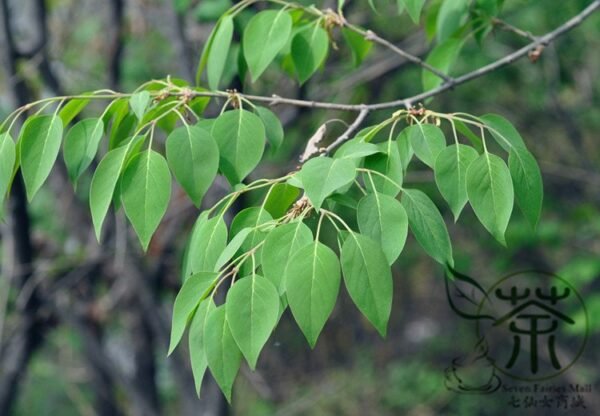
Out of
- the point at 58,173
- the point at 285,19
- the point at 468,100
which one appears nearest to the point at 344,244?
the point at 285,19

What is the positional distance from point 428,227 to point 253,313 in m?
0.31

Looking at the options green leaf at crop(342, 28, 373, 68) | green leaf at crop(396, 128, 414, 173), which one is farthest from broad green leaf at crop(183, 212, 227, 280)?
green leaf at crop(342, 28, 373, 68)

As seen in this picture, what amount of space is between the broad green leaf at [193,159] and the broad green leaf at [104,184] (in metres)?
0.08

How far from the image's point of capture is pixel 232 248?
147cm

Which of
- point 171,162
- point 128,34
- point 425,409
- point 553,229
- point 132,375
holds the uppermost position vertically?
point 128,34

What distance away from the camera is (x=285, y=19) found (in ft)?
6.90

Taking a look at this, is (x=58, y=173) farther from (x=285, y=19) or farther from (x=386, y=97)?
(x=285, y=19)

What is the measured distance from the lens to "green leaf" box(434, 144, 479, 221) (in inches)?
61.3

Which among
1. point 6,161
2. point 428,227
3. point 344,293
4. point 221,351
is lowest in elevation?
point 344,293

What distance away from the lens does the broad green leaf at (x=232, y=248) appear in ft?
4.80

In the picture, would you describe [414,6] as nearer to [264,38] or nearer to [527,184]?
[264,38]

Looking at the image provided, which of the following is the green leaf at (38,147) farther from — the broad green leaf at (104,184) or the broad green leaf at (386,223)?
the broad green leaf at (386,223)

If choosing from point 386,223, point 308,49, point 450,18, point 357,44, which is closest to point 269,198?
point 386,223

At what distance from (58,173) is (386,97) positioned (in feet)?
6.96
